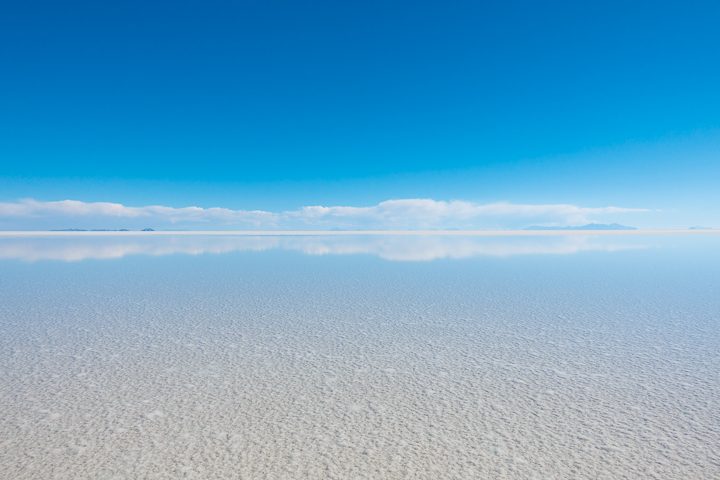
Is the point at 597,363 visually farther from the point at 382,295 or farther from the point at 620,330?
the point at 382,295

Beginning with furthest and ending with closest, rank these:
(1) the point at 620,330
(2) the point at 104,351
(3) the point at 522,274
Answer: (3) the point at 522,274, (1) the point at 620,330, (2) the point at 104,351

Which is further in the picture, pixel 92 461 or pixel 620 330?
pixel 620 330

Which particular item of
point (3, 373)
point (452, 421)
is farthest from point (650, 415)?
point (3, 373)

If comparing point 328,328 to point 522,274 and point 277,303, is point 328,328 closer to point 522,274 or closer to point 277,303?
point 277,303

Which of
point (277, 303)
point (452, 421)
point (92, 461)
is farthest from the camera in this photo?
point (277, 303)

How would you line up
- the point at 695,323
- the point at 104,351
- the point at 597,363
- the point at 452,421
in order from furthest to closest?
the point at 695,323, the point at 104,351, the point at 597,363, the point at 452,421

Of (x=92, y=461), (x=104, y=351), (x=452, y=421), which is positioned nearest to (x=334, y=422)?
(x=452, y=421)

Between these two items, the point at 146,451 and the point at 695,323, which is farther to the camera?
the point at 695,323

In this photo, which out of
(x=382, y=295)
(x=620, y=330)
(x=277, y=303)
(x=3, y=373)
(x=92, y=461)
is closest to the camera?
(x=92, y=461)
